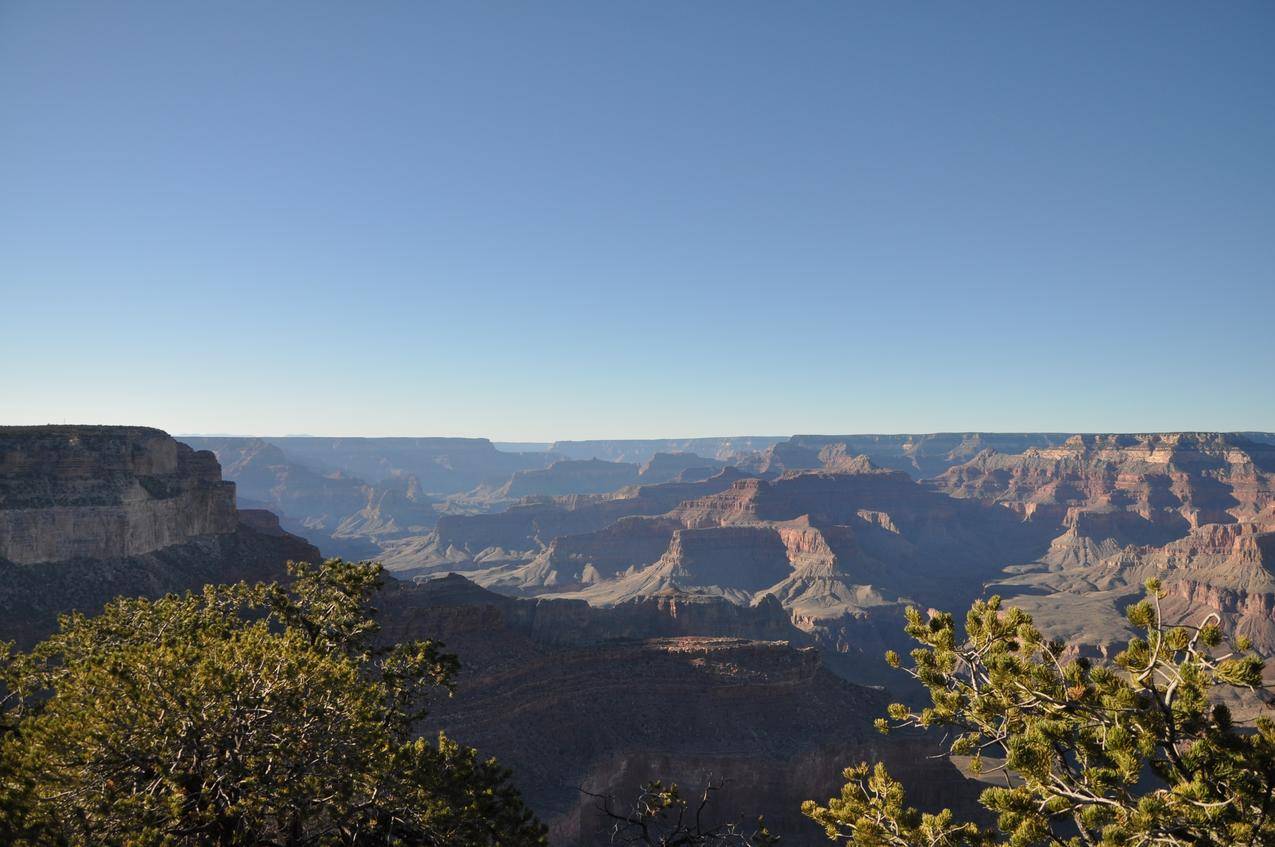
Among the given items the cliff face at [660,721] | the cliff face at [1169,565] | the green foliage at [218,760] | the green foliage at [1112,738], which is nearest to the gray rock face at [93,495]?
the cliff face at [660,721]

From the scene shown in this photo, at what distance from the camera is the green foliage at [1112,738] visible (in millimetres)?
8781

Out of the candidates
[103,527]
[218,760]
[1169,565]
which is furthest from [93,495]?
[1169,565]

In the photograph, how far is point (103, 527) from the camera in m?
59.1

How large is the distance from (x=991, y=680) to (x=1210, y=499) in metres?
242

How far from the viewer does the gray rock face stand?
5538 centimetres

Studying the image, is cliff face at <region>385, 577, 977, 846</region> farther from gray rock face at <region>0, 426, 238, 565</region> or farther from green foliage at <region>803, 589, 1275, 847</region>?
green foliage at <region>803, 589, 1275, 847</region>

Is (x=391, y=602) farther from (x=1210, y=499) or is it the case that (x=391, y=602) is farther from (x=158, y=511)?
(x=1210, y=499)

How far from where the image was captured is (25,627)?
47.3 meters

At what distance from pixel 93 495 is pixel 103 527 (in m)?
2.87

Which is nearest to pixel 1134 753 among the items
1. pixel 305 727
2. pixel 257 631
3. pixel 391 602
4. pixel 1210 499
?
pixel 305 727

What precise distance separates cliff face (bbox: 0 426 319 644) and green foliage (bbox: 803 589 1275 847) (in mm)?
55764

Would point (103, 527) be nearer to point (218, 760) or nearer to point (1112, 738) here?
point (218, 760)

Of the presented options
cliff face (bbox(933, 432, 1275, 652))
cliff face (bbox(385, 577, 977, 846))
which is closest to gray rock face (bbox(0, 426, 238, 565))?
cliff face (bbox(385, 577, 977, 846))

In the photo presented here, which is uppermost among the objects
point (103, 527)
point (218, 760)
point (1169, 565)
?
point (218, 760)
